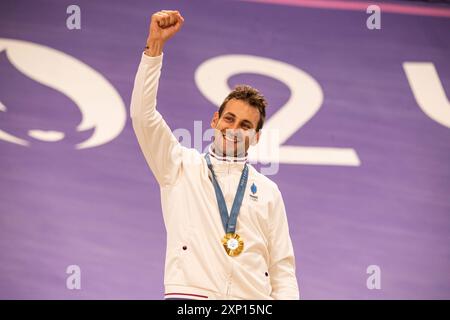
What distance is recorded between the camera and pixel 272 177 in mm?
4906

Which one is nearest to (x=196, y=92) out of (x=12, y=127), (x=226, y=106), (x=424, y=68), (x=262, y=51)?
(x=262, y=51)

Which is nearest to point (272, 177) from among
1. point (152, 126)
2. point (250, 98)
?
point (250, 98)

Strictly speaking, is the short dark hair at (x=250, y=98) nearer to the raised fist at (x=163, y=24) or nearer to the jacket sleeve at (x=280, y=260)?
the jacket sleeve at (x=280, y=260)

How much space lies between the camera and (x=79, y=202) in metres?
4.74

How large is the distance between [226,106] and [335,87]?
2230 mm

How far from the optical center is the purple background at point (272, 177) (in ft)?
15.4

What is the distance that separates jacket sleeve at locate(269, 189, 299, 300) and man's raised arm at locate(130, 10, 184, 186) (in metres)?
0.43

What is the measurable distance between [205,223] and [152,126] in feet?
1.34

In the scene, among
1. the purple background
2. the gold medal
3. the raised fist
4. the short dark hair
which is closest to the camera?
the raised fist

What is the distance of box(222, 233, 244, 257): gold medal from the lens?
8.92 ft

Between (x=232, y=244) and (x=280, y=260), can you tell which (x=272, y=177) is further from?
(x=232, y=244)

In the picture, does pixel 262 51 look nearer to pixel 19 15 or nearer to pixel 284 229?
pixel 19 15

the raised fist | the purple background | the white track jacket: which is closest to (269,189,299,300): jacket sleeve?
the white track jacket

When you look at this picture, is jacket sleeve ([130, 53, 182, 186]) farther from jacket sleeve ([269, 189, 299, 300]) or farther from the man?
jacket sleeve ([269, 189, 299, 300])
